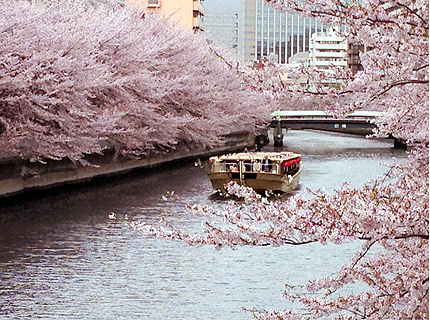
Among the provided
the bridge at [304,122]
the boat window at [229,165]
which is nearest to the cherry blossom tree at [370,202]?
the boat window at [229,165]

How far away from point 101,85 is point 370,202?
2327 centimetres

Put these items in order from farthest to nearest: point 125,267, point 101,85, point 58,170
→ point 58,170, point 101,85, point 125,267

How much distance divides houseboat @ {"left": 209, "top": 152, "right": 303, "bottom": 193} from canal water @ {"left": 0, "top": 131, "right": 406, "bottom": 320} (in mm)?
4748

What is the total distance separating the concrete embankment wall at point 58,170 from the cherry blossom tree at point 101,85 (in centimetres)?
43

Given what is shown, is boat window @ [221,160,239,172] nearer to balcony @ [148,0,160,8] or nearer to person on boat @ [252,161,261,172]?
person on boat @ [252,161,261,172]

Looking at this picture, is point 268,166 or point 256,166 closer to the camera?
point 256,166

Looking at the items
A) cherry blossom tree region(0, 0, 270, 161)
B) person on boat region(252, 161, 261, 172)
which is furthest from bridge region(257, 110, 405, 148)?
person on boat region(252, 161, 261, 172)

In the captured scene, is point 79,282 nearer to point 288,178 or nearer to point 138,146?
point 288,178

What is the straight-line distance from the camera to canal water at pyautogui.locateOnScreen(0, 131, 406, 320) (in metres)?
12.9

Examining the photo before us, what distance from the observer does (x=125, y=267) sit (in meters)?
15.6

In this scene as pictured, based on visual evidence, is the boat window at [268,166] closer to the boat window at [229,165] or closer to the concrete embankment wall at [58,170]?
the boat window at [229,165]

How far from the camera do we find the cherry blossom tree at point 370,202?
5734 millimetres

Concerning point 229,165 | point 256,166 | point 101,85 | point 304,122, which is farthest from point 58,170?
point 304,122

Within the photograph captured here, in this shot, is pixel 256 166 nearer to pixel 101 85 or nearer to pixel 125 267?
pixel 101 85
